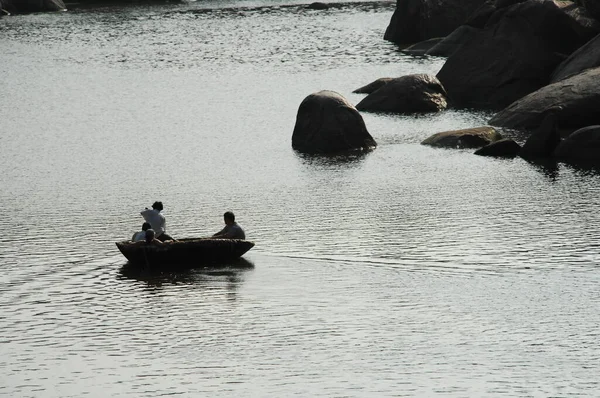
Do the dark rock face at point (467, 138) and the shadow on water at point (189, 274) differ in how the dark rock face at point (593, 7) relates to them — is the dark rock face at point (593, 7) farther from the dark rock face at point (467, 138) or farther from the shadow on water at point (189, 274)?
the shadow on water at point (189, 274)

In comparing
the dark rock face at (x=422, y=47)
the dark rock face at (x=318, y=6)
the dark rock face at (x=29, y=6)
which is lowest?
the dark rock face at (x=422, y=47)

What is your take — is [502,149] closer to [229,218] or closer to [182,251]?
[229,218]

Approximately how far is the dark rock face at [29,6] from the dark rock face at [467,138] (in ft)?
286

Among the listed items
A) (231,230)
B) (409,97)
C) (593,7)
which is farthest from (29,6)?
(231,230)

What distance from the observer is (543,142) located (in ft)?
167

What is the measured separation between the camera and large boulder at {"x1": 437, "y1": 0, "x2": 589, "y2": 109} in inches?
2496

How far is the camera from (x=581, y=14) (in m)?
64.5

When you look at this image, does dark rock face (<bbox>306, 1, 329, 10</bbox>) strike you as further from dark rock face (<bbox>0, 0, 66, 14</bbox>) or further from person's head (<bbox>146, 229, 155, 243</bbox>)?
person's head (<bbox>146, 229, 155, 243</bbox>)

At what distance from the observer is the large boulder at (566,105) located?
2127 inches

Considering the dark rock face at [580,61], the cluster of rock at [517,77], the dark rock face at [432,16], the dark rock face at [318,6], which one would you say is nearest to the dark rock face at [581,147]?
the cluster of rock at [517,77]

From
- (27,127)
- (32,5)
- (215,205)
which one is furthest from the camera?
(32,5)

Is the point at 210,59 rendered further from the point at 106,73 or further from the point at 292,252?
the point at 292,252

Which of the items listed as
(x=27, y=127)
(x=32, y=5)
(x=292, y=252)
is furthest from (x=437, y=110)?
(x=32, y=5)

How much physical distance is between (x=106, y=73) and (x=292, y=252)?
5031cm
